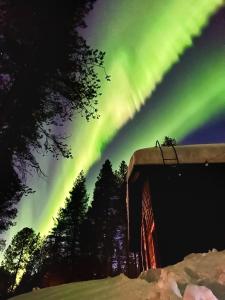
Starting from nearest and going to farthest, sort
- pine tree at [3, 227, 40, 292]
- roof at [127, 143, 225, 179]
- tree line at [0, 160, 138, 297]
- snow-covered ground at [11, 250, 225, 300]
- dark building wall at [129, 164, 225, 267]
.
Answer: snow-covered ground at [11, 250, 225, 300] < roof at [127, 143, 225, 179] < dark building wall at [129, 164, 225, 267] < tree line at [0, 160, 138, 297] < pine tree at [3, 227, 40, 292]

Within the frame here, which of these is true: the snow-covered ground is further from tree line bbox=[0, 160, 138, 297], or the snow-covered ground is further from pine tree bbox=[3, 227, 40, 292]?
pine tree bbox=[3, 227, 40, 292]

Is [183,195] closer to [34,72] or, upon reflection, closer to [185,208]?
[185,208]

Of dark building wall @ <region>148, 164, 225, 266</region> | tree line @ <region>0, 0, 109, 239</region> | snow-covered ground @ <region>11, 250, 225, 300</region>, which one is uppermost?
tree line @ <region>0, 0, 109, 239</region>

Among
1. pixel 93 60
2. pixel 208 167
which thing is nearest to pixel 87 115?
pixel 93 60

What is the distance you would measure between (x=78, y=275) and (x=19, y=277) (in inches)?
1425

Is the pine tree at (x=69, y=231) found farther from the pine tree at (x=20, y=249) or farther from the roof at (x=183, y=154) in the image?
the roof at (x=183, y=154)

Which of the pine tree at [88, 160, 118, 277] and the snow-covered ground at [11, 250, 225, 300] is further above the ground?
the pine tree at [88, 160, 118, 277]

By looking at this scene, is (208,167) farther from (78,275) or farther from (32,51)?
(78,275)

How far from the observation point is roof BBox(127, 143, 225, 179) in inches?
297

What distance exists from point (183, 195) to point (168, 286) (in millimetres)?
5732

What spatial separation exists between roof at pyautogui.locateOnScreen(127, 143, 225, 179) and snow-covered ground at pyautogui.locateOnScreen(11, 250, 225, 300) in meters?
3.28

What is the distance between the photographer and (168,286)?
3.02m

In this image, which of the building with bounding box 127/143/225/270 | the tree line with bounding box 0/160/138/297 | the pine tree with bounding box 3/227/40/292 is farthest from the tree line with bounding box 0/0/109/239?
the pine tree with bounding box 3/227/40/292

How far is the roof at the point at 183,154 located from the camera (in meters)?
7.55
